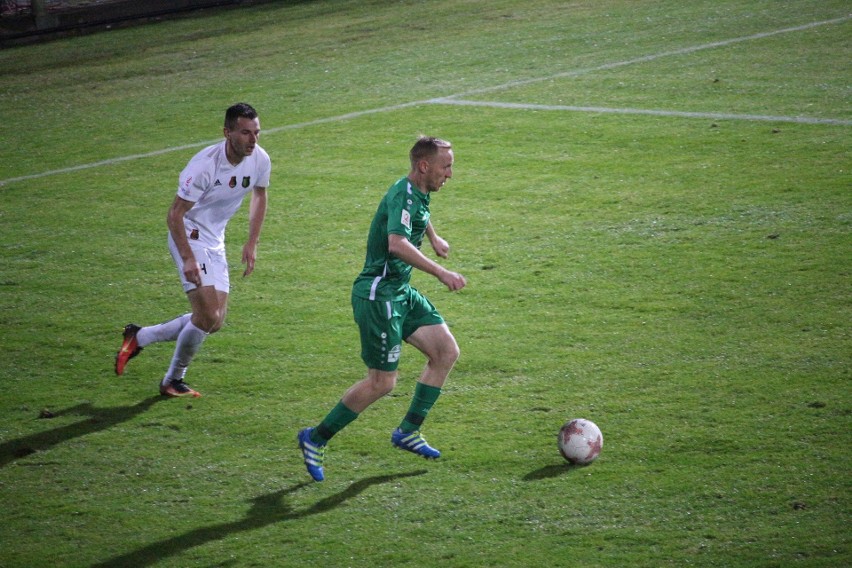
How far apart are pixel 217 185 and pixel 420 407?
239 cm

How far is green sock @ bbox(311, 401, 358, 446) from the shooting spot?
6.78 meters

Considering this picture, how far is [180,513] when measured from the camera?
21.1ft

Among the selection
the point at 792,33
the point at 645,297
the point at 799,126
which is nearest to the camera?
the point at 645,297

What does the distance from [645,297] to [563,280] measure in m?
0.86

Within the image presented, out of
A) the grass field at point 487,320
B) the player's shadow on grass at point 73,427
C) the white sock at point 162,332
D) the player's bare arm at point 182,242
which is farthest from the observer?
the white sock at point 162,332

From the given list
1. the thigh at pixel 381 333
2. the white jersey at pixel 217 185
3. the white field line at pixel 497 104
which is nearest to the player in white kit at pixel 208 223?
the white jersey at pixel 217 185

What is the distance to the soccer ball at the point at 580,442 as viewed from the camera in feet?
22.0

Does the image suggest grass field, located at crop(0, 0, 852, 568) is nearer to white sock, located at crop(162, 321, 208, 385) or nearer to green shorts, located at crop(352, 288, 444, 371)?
white sock, located at crop(162, 321, 208, 385)

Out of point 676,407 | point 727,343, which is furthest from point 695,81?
point 676,407

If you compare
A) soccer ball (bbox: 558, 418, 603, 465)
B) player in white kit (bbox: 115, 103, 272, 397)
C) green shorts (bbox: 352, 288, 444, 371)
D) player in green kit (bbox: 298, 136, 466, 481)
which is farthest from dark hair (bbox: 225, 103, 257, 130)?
soccer ball (bbox: 558, 418, 603, 465)

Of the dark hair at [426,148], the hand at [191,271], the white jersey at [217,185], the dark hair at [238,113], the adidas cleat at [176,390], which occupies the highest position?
the dark hair at [238,113]

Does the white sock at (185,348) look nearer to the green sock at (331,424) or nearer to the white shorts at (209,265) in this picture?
the white shorts at (209,265)

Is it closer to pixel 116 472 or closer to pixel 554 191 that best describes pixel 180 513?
pixel 116 472

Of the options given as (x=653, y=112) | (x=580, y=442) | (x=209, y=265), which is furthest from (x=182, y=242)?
(x=653, y=112)
